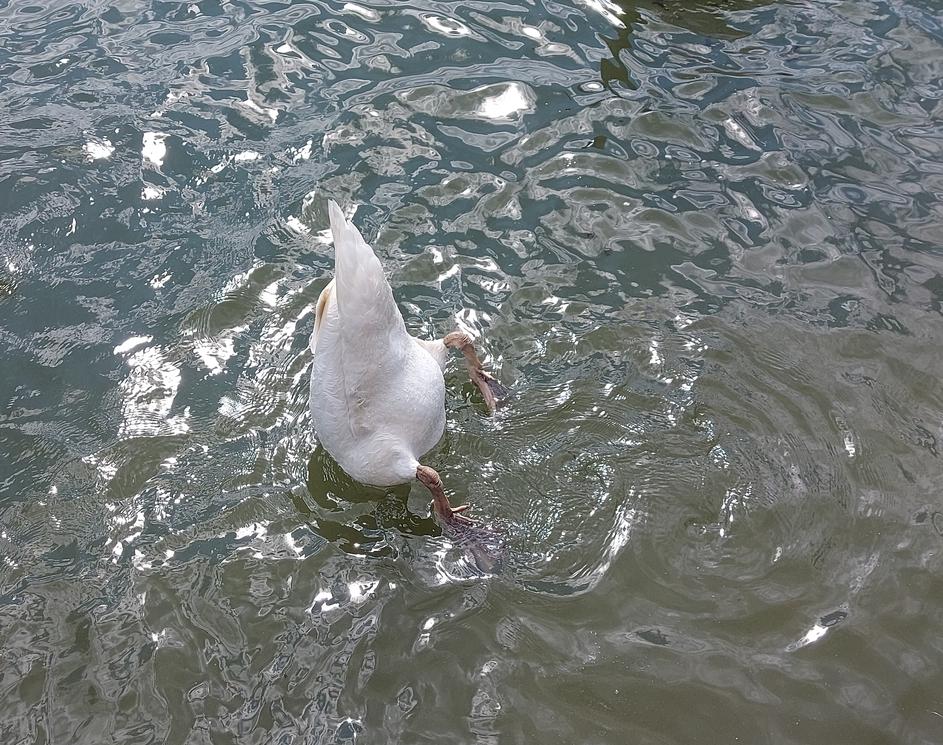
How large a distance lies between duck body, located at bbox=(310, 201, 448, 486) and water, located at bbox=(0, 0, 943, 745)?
50cm

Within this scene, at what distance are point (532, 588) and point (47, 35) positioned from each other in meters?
7.24

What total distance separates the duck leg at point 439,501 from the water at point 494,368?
0.18m

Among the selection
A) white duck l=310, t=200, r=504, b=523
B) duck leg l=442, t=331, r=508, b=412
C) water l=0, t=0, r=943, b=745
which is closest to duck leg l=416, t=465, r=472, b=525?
white duck l=310, t=200, r=504, b=523

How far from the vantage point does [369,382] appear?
3.99 meters

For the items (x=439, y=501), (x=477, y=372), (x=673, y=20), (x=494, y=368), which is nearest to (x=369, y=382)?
(x=439, y=501)

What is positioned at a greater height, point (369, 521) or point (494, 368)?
point (494, 368)

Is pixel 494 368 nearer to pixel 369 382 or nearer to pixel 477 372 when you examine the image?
pixel 477 372

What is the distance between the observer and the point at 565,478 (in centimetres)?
453

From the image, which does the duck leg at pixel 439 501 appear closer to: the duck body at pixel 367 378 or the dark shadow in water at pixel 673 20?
the duck body at pixel 367 378

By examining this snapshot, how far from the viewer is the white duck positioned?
3.76 meters

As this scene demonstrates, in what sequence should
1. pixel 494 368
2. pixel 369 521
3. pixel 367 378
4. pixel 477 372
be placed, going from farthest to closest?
pixel 494 368
pixel 477 372
pixel 369 521
pixel 367 378

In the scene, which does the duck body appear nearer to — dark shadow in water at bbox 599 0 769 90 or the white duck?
the white duck

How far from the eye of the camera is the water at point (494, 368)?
3.79m

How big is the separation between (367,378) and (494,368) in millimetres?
1357
